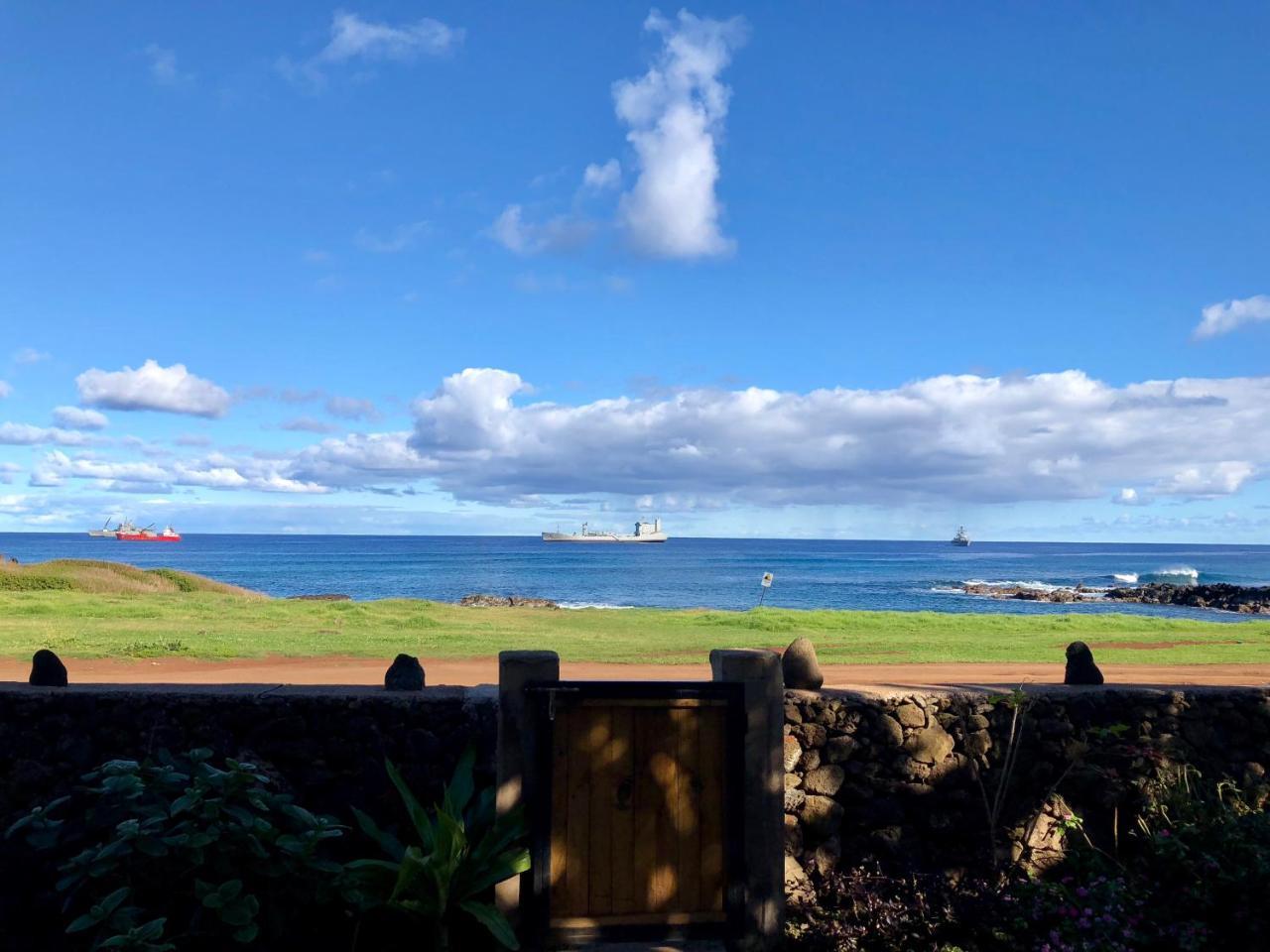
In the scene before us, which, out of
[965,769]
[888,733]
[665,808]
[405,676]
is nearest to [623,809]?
[665,808]

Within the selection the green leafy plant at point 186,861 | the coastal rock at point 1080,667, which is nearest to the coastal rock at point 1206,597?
the coastal rock at point 1080,667

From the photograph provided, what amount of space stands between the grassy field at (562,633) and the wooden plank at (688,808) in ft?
24.0

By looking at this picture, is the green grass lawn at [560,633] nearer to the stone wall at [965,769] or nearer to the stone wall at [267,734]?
the stone wall at [965,769]

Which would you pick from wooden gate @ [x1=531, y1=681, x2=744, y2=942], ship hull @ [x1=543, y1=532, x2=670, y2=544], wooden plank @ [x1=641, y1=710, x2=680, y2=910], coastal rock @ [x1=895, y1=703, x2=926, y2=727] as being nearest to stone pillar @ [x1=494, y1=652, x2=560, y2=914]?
wooden gate @ [x1=531, y1=681, x2=744, y2=942]

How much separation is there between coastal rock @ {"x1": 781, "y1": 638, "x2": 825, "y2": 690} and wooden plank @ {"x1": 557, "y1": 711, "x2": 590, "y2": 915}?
6.52ft

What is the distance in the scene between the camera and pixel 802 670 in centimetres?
824

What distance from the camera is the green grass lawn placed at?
15688 mm

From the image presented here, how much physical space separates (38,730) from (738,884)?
5.60 m

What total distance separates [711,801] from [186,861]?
3.63 meters

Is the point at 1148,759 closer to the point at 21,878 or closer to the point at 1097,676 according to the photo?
the point at 1097,676

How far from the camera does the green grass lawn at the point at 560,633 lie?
15.7 meters

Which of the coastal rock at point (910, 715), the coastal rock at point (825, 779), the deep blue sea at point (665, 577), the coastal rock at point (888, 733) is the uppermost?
the coastal rock at point (910, 715)

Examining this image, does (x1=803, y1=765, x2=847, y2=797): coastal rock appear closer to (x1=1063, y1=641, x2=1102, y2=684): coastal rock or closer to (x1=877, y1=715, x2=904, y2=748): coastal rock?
(x1=877, y1=715, x2=904, y2=748): coastal rock

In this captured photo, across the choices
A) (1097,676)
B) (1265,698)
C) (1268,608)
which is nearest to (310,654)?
(1097,676)
